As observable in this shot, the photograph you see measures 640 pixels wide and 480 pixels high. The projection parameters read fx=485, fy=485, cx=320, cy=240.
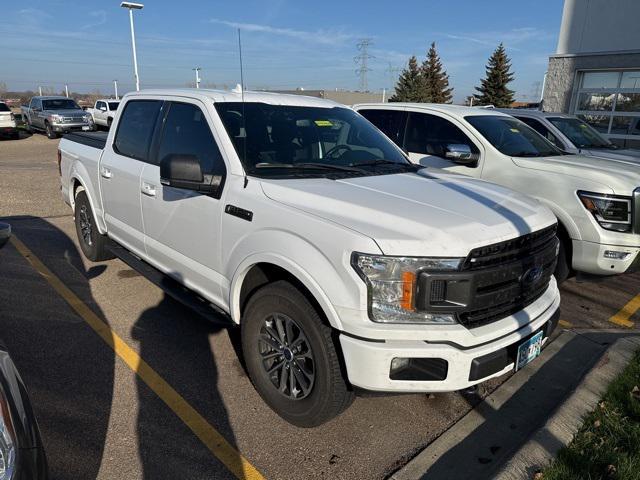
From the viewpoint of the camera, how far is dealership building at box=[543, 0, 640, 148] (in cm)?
1466

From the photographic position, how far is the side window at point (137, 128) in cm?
426

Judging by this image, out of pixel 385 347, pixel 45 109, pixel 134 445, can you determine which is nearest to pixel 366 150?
pixel 385 347

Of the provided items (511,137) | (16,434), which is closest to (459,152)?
(511,137)

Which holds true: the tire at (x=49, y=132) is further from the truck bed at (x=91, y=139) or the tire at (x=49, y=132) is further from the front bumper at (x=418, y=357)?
the front bumper at (x=418, y=357)

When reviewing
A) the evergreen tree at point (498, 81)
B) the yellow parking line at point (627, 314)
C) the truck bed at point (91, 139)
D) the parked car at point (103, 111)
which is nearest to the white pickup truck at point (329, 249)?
the truck bed at point (91, 139)

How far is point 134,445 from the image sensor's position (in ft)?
9.02

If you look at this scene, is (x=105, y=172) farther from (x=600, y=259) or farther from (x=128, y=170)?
(x=600, y=259)

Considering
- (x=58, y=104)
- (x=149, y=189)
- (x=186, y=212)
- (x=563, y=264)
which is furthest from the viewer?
(x=58, y=104)

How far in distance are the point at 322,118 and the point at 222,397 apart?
7.47ft

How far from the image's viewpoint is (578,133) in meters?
8.63

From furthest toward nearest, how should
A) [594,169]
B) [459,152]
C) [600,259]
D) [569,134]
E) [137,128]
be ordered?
[569,134]
[459,152]
[594,169]
[600,259]
[137,128]

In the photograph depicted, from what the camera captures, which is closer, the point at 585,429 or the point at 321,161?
the point at 585,429

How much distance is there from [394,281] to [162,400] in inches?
71.6

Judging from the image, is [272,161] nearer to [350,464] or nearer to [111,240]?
[350,464]
